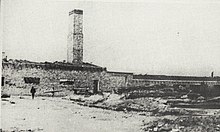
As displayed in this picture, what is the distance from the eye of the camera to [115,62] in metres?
2.84

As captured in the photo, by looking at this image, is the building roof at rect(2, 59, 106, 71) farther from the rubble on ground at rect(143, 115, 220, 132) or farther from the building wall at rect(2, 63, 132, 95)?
the rubble on ground at rect(143, 115, 220, 132)

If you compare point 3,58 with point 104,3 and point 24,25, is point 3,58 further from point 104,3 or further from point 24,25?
point 104,3

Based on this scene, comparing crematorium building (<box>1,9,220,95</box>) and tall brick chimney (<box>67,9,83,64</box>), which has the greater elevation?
tall brick chimney (<box>67,9,83,64</box>)

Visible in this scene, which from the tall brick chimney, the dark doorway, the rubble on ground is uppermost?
the tall brick chimney

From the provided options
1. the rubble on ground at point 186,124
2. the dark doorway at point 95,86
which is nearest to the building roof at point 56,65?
the dark doorway at point 95,86

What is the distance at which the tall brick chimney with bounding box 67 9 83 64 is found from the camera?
2.81 meters

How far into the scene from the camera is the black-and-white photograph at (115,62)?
9.09 feet

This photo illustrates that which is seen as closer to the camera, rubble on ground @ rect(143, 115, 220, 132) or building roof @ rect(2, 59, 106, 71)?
rubble on ground @ rect(143, 115, 220, 132)

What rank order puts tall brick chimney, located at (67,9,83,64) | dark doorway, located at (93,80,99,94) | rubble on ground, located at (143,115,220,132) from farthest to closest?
dark doorway, located at (93,80,99,94), tall brick chimney, located at (67,9,83,64), rubble on ground, located at (143,115,220,132)

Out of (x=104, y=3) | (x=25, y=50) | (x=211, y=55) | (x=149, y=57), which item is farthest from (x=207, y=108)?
(x=25, y=50)

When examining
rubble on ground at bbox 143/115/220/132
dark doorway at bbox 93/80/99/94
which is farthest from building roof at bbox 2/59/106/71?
rubble on ground at bbox 143/115/220/132

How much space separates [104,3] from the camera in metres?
2.84

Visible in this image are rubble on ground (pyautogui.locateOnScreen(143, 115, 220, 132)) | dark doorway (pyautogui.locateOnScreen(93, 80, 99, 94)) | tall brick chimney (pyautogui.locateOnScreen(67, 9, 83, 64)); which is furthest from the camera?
dark doorway (pyautogui.locateOnScreen(93, 80, 99, 94))

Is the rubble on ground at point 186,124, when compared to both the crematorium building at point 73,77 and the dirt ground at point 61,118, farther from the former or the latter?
the crematorium building at point 73,77
